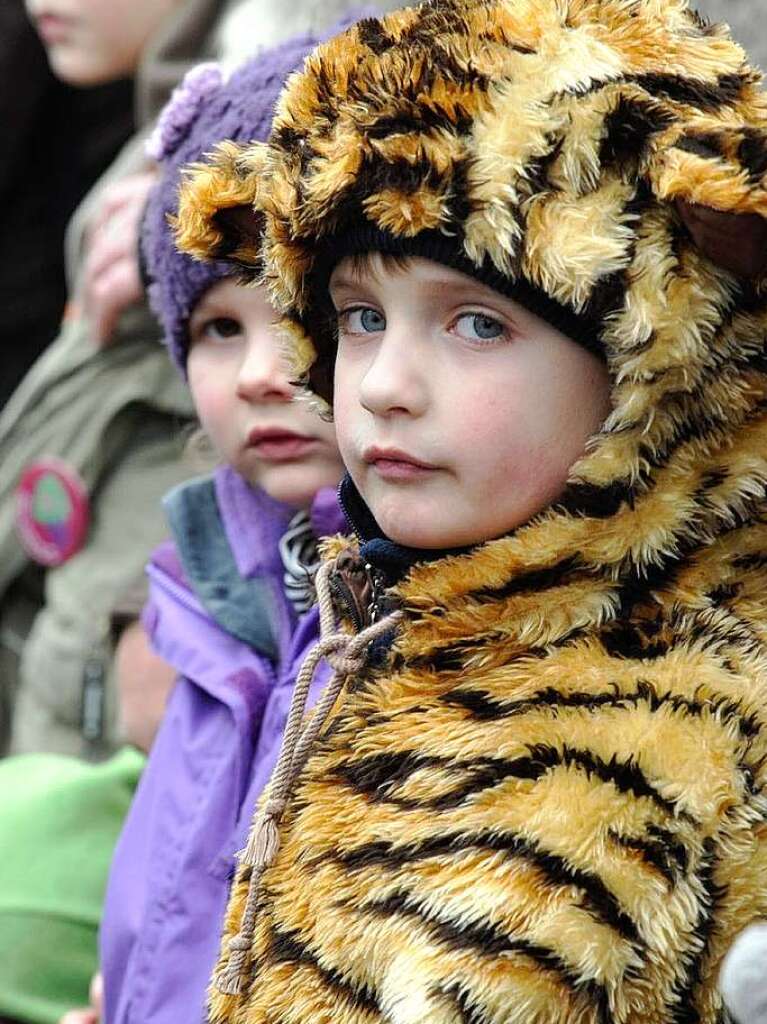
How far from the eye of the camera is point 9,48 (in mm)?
3256

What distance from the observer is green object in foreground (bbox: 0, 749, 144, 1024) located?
1941mm

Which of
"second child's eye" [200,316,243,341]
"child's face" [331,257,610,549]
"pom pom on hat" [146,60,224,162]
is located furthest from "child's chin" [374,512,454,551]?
"pom pom on hat" [146,60,224,162]

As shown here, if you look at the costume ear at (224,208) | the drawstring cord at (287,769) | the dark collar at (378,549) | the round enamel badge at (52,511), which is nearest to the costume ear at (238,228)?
the costume ear at (224,208)

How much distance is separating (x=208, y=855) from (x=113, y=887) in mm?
204

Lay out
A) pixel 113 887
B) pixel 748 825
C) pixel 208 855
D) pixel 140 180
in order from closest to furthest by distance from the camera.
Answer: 1. pixel 748 825
2. pixel 208 855
3. pixel 113 887
4. pixel 140 180

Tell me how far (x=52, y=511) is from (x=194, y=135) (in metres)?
0.88

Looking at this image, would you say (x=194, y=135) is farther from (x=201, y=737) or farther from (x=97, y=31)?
(x=97, y=31)

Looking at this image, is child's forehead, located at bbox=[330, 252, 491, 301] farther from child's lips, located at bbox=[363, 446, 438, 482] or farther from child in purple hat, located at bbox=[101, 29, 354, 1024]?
child in purple hat, located at bbox=[101, 29, 354, 1024]

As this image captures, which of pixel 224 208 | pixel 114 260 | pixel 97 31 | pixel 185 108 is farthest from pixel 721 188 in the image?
pixel 97 31

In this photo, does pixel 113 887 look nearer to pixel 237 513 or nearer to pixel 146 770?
pixel 146 770

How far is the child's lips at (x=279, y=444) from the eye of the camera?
1721mm

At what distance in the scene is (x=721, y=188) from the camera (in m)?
1.16

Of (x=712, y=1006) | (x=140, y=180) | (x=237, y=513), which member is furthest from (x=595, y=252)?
(x=140, y=180)

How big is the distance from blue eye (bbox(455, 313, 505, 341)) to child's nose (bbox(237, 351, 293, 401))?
1.39 ft
